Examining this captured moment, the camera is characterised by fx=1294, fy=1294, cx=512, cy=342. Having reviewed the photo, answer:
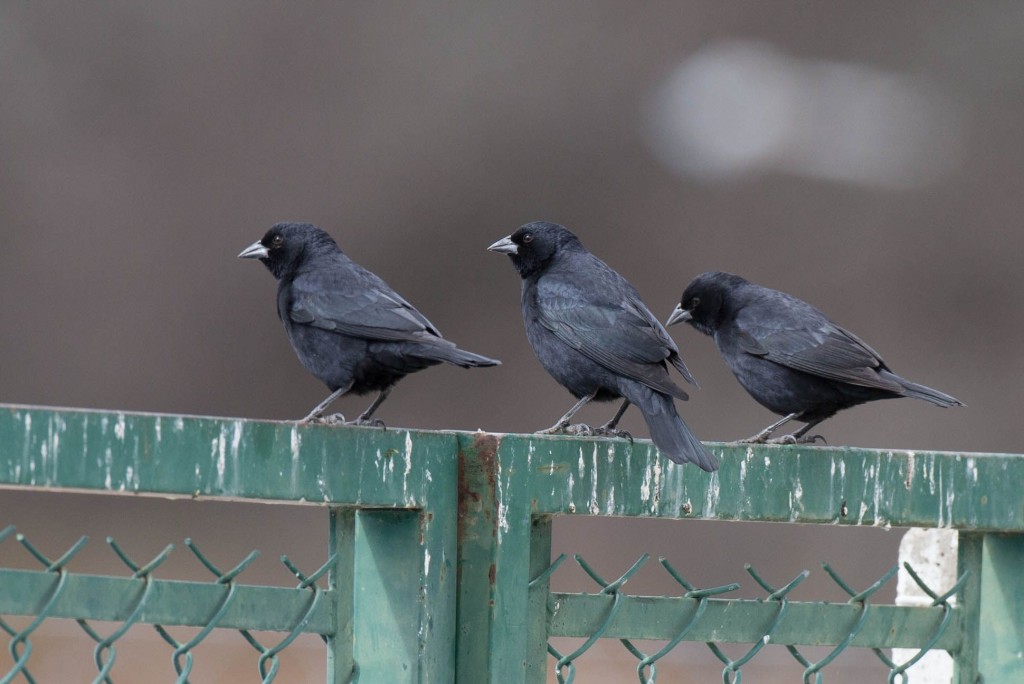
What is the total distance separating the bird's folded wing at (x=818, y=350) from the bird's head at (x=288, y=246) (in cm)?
161

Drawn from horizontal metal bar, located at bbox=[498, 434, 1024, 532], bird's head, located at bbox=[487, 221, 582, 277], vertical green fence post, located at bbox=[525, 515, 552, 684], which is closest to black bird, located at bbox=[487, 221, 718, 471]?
bird's head, located at bbox=[487, 221, 582, 277]

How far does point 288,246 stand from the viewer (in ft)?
15.0

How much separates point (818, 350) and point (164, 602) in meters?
3.40

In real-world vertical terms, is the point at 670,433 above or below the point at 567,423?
below

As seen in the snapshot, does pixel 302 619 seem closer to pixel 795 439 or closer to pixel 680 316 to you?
pixel 795 439

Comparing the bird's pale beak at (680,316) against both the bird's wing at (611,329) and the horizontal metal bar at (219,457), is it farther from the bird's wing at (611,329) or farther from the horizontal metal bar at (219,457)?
the horizontal metal bar at (219,457)

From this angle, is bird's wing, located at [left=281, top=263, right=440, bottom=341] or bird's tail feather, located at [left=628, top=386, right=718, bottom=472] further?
bird's wing, located at [left=281, top=263, right=440, bottom=341]

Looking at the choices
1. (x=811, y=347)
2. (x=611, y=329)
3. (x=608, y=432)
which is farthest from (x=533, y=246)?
(x=608, y=432)

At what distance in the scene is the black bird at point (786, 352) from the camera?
15.3 ft

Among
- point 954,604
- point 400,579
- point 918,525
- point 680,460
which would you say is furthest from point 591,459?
point 954,604

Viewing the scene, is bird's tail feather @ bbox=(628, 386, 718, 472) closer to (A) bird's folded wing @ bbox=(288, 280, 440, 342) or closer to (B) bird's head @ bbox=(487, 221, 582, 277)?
(A) bird's folded wing @ bbox=(288, 280, 440, 342)

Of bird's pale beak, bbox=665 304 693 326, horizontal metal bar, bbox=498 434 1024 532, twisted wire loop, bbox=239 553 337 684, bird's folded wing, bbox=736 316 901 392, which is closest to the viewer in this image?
twisted wire loop, bbox=239 553 337 684

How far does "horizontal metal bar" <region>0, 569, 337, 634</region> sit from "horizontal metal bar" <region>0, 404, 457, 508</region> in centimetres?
12

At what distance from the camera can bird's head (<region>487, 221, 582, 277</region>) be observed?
15.5 feet
